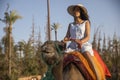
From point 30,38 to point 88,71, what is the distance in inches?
845

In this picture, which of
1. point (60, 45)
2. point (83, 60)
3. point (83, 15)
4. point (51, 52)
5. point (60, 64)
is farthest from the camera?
point (83, 15)

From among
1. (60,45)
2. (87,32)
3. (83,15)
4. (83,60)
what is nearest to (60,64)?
(60,45)

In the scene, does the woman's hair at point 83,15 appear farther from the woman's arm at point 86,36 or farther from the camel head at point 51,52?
the camel head at point 51,52

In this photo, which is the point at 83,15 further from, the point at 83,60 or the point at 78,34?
the point at 83,60

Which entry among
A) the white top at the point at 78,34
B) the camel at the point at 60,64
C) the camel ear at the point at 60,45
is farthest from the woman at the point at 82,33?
the camel ear at the point at 60,45

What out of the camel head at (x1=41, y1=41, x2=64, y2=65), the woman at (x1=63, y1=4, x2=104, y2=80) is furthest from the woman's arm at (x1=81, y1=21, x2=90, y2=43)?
the camel head at (x1=41, y1=41, x2=64, y2=65)

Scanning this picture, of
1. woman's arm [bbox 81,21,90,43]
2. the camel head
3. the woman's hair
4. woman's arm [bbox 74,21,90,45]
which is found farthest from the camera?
the woman's hair

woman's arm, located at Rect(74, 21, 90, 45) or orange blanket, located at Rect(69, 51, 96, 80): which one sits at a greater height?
woman's arm, located at Rect(74, 21, 90, 45)

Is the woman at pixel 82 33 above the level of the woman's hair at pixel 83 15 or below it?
below

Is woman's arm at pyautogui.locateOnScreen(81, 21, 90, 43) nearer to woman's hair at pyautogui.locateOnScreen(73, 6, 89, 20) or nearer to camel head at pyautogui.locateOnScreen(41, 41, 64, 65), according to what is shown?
woman's hair at pyautogui.locateOnScreen(73, 6, 89, 20)

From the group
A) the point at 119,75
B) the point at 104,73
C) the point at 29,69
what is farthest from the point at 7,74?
the point at 104,73

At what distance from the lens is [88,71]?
483 cm

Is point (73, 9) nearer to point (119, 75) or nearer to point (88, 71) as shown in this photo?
point (88, 71)

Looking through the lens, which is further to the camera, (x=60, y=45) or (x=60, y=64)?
(x=60, y=45)
